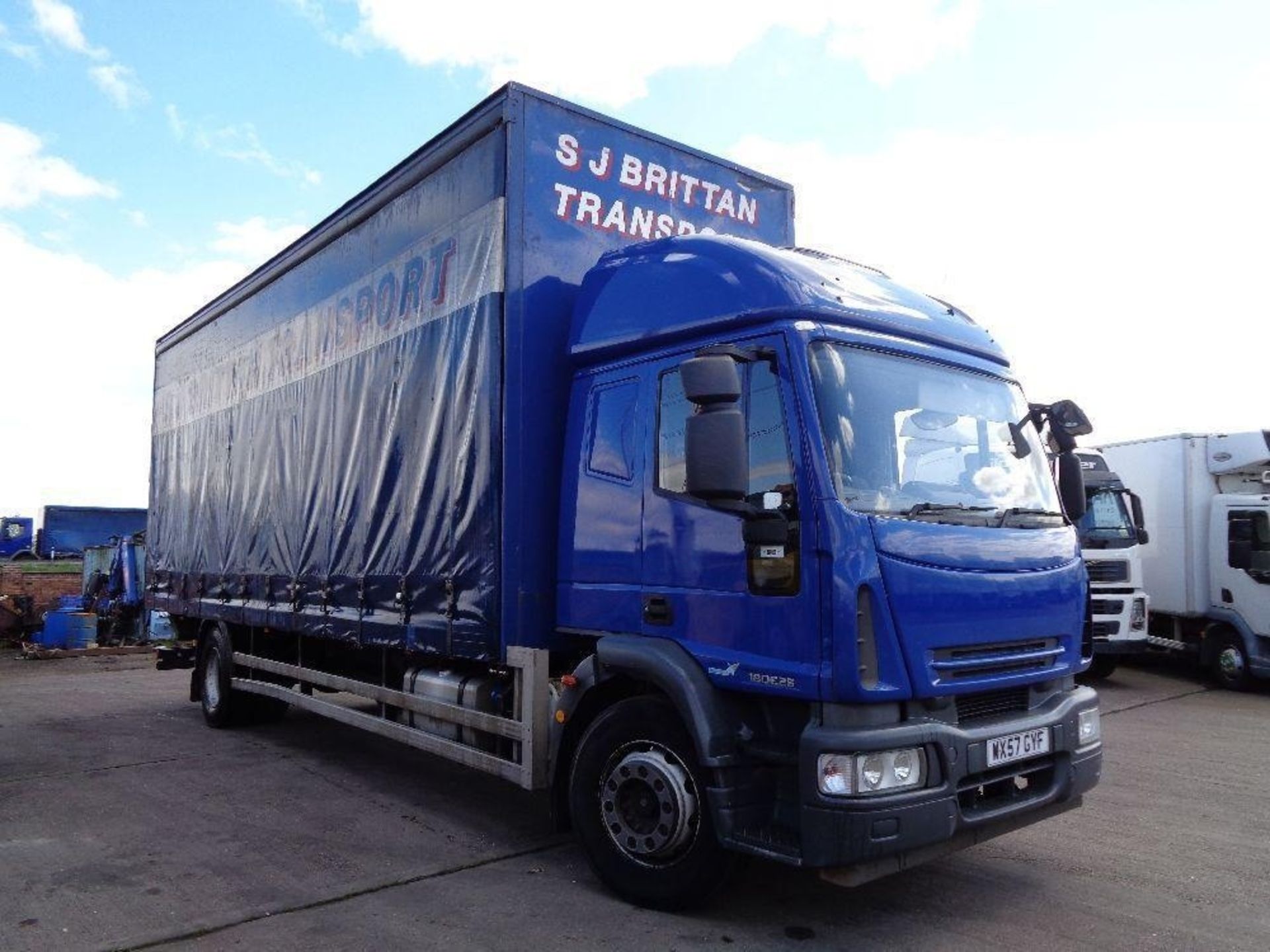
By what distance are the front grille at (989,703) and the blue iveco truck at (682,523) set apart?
2 cm

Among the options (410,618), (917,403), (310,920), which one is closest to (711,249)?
(917,403)

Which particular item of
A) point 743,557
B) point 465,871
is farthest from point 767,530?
point 465,871

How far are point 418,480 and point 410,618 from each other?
0.87m

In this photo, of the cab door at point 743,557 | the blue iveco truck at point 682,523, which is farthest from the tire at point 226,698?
the cab door at point 743,557

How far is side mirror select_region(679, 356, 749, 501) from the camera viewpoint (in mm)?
3799

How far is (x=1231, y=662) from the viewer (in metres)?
12.3

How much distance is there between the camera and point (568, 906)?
448 cm

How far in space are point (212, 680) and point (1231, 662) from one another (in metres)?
12.3

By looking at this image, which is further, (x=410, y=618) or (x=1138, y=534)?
(x=1138, y=534)

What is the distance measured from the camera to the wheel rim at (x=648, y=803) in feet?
13.6

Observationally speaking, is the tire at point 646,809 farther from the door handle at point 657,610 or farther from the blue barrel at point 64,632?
the blue barrel at point 64,632

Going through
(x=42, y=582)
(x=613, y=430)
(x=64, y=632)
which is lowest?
(x=64, y=632)

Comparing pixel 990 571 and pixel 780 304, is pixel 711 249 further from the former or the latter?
pixel 990 571

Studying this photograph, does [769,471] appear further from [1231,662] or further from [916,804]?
[1231,662]
